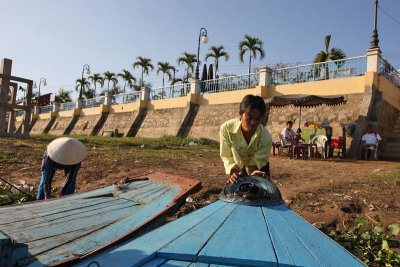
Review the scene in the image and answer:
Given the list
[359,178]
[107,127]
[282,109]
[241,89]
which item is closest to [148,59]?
[107,127]

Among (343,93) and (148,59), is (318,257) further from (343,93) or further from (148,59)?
(148,59)

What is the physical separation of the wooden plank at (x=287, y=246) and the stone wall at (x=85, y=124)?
2390 cm

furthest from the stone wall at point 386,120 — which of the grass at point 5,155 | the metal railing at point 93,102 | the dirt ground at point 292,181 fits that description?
the metal railing at point 93,102

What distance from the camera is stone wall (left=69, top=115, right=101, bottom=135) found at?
24283 millimetres

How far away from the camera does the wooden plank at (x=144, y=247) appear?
52.8 inches

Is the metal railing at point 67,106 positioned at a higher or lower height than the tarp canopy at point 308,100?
higher

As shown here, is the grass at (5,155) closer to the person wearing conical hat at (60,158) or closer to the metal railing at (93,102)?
the person wearing conical hat at (60,158)

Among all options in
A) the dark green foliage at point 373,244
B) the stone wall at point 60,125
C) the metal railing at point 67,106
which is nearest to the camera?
the dark green foliage at point 373,244

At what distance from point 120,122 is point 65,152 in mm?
18878

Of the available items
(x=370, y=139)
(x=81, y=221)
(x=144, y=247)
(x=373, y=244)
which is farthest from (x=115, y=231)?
(x=370, y=139)

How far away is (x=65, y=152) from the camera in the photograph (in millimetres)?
3775

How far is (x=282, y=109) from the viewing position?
44.8 ft

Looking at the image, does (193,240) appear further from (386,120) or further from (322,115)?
(386,120)

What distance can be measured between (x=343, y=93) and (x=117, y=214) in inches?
455
